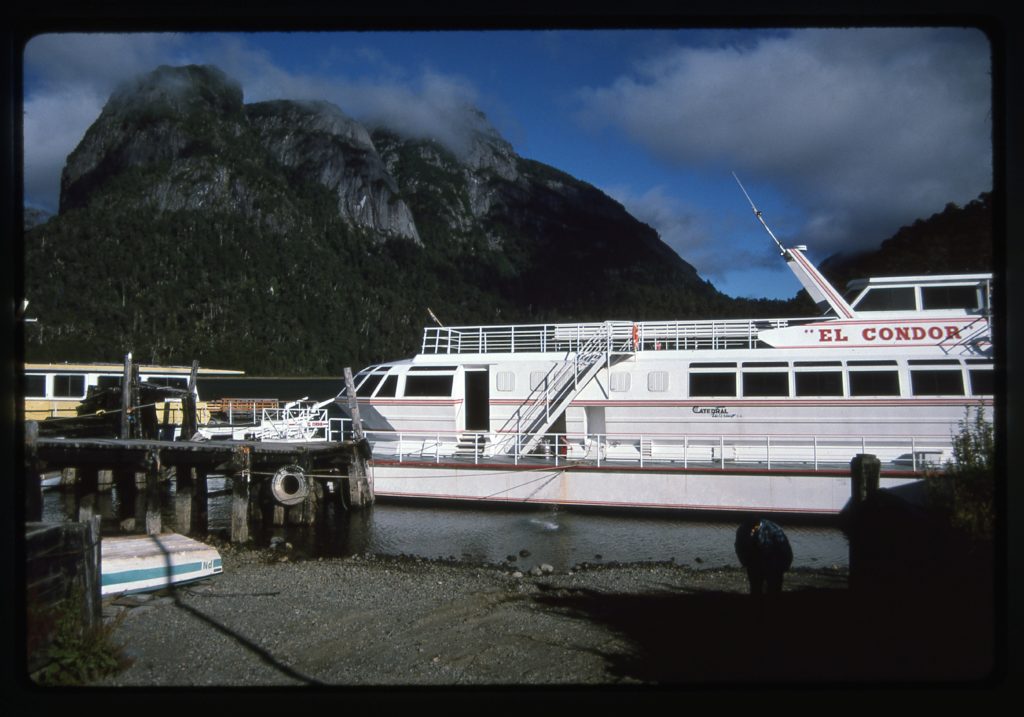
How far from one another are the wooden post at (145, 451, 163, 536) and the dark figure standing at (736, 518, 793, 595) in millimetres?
12844

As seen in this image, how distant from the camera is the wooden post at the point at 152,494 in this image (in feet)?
52.1

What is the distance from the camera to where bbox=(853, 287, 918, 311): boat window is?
15.4m

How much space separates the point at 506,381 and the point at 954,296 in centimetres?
960

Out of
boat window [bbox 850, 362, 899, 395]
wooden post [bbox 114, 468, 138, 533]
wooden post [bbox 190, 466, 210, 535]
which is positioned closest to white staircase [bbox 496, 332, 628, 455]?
boat window [bbox 850, 362, 899, 395]

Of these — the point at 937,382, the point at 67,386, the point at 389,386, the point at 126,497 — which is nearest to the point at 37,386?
the point at 67,386

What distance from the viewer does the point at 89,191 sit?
9156 centimetres

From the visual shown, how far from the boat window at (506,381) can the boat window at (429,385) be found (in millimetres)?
1147

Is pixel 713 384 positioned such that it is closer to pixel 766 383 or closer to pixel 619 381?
pixel 766 383

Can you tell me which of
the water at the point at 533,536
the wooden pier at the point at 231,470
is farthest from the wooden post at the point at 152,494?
the water at the point at 533,536

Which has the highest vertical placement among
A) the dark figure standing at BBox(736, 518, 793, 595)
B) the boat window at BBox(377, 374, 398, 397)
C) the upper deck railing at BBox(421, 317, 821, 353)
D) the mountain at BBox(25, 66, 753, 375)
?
the mountain at BBox(25, 66, 753, 375)

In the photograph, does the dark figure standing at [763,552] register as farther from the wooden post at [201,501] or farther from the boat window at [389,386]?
the wooden post at [201,501]

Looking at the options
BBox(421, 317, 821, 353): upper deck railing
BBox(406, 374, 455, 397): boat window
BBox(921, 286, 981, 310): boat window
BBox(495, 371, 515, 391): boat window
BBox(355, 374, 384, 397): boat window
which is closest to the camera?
BBox(921, 286, 981, 310): boat window

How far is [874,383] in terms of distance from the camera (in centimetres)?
1520

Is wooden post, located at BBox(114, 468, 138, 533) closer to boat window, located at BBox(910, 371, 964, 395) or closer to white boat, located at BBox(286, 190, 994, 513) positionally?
white boat, located at BBox(286, 190, 994, 513)
